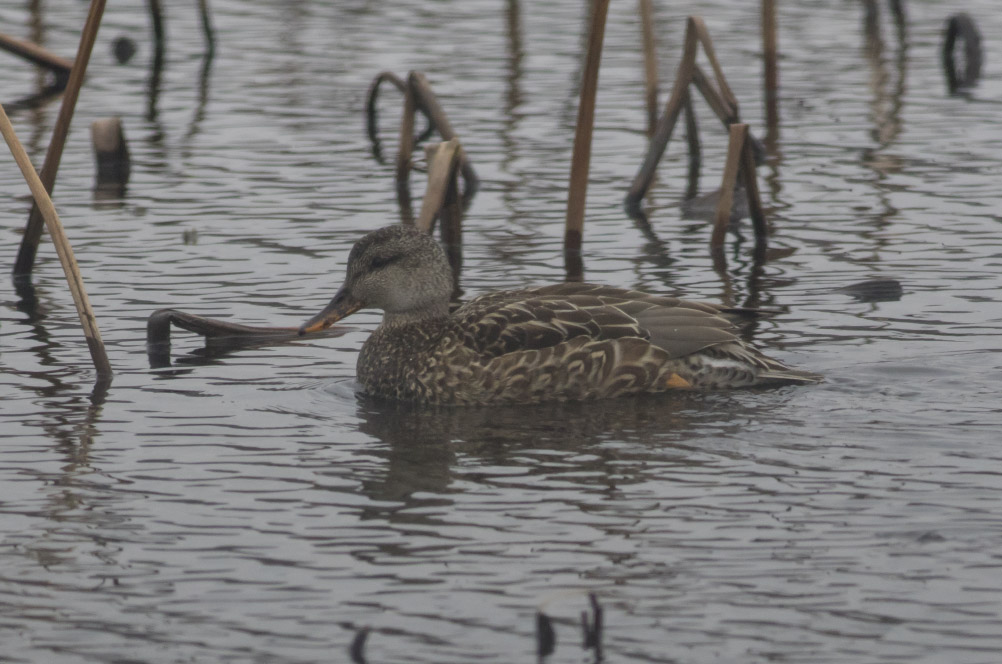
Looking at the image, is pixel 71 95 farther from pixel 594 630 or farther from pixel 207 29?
pixel 207 29

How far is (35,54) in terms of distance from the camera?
19.2 m

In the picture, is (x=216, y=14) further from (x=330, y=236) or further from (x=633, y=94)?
(x=330, y=236)

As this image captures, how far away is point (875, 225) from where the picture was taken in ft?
46.8

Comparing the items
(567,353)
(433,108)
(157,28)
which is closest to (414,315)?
(567,353)

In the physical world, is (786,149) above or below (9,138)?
below

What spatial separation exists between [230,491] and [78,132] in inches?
426

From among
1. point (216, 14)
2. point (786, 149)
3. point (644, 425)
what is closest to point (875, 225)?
point (786, 149)

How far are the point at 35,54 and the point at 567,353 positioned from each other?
11.2m

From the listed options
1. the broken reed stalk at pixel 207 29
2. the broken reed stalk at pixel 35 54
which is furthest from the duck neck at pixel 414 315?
the broken reed stalk at pixel 207 29

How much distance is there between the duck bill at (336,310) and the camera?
34.7 ft

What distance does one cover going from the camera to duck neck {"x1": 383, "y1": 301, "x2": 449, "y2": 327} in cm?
1066

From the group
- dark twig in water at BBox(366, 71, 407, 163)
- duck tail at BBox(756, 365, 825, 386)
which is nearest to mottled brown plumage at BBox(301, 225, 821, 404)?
duck tail at BBox(756, 365, 825, 386)

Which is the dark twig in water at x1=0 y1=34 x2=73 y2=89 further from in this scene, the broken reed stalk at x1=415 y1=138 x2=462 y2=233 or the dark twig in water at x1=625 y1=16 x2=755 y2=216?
the dark twig in water at x1=625 y1=16 x2=755 y2=216

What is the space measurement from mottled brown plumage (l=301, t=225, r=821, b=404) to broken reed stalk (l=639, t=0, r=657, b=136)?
6.41 meters
